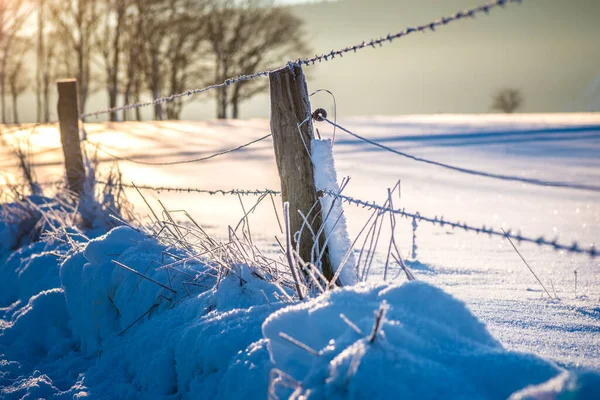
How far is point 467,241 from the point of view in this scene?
496cm

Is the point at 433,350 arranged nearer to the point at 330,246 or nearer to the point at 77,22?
the point at 330,246

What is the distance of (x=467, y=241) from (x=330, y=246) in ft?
8.30

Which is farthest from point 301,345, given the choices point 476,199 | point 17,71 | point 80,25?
point 17,71

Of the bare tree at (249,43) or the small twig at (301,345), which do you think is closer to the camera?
the small twig at (301,345)

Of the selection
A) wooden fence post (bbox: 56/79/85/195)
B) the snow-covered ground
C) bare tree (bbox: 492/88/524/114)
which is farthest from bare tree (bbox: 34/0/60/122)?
bare tree (bbox: 492/88/524/114)

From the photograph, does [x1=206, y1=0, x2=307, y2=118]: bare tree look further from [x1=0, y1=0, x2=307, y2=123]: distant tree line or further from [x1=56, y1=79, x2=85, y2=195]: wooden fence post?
[x1=56, y1=79, x2=85, y2=195]: wooden fence post

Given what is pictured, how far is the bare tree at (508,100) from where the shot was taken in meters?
50.8

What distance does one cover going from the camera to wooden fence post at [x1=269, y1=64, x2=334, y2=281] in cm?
275

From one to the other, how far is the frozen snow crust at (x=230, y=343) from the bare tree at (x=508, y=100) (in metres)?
51.5

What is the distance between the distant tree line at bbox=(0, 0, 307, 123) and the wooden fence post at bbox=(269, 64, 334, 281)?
2743cm

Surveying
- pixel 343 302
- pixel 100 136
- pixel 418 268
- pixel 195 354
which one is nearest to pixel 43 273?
pixel 195 354

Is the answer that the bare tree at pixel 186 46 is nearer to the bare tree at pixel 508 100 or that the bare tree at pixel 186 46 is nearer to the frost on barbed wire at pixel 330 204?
the bare tree at pixel 508 100

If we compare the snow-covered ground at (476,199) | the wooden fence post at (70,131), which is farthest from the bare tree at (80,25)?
the wooden fence post at (70,131)

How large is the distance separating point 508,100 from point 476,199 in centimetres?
4770
